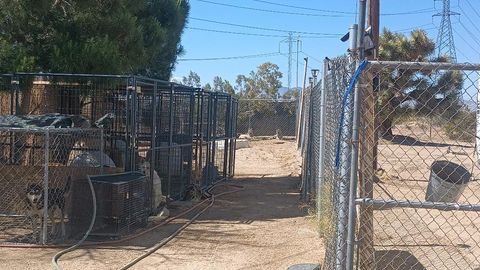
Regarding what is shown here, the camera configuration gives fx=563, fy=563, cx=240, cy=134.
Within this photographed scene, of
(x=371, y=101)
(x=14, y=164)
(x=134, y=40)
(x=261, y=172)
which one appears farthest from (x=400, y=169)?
(x=371, y=101)

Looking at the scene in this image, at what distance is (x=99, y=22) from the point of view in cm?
1099

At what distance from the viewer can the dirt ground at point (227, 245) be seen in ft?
22.0

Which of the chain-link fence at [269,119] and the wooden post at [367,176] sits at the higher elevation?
the chain-link fence at [269,119]

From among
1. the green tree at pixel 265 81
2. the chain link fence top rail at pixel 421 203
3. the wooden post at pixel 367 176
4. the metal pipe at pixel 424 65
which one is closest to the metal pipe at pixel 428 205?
the chain link fence top rail at pixel 421 203

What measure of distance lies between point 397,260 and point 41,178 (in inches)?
216

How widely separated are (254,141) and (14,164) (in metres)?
22.6

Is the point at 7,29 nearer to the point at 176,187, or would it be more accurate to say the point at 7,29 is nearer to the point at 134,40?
the point at 134,40

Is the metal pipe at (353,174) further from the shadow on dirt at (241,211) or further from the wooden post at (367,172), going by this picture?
the shadow on dirt at (241,211)

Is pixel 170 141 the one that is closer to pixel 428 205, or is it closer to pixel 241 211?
pixel 241 211

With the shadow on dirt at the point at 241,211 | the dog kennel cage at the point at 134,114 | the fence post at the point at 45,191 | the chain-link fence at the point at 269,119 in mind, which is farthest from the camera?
the chain-link fence at the point at 269,119

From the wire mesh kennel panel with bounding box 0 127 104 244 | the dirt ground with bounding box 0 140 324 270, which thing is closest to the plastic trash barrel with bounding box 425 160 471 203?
the dirt ground with bounding box 0 140 324 270

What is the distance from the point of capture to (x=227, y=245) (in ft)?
25.5

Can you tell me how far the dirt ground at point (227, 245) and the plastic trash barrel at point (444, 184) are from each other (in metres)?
1.53

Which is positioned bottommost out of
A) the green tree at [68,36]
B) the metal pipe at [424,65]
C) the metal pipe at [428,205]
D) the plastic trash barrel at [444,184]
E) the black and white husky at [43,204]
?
the black and white husky at [43,204]
